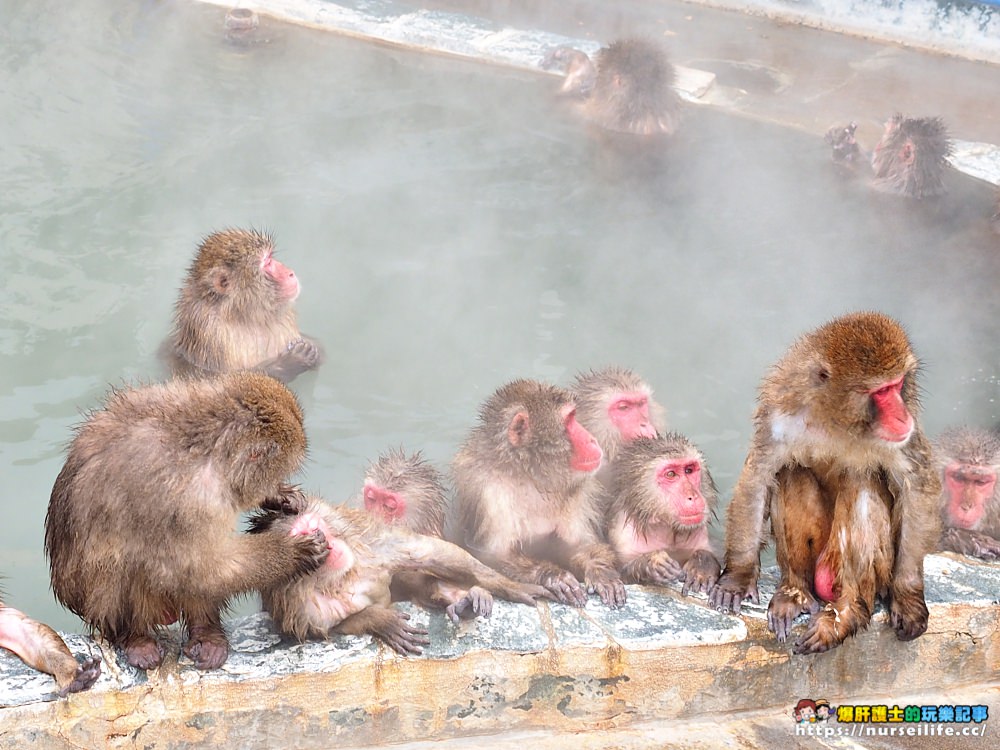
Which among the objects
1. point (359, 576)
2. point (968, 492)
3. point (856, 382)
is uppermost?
point (856, 382)

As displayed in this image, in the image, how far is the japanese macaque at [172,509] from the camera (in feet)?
11.8

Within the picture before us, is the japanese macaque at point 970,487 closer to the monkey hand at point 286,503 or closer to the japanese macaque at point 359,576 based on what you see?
the japanese macaque at point 359,576

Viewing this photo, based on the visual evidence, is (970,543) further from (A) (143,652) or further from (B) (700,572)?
(A) (143,652)

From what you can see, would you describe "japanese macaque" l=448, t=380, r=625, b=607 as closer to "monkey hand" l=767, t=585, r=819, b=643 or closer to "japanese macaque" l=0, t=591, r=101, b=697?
"monkey hand" l=767, t=585, r=819, b=643

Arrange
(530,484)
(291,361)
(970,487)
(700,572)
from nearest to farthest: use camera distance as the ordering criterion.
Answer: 1. (700,572)
2. (530,484)
3. (970,487)
4. (291,361)

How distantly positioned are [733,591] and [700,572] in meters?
0.33

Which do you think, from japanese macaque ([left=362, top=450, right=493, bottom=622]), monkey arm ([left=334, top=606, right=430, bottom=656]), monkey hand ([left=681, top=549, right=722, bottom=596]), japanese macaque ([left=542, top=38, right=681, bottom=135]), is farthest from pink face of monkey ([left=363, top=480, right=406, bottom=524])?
japanese macaque ([left=542, top=38, right=681, bottom=135])

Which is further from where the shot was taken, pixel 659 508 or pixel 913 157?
pixel 913 157

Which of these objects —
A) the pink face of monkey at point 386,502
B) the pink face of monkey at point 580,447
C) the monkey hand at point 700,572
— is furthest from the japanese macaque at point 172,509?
the monkey hand at point 700,572

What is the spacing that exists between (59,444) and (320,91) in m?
4.86

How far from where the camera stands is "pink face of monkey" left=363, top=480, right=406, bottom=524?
480 centimetres

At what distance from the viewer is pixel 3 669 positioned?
3666 mm

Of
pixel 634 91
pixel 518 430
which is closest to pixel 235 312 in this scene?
pixel 518 430

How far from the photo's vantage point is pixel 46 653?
12.0 ft
